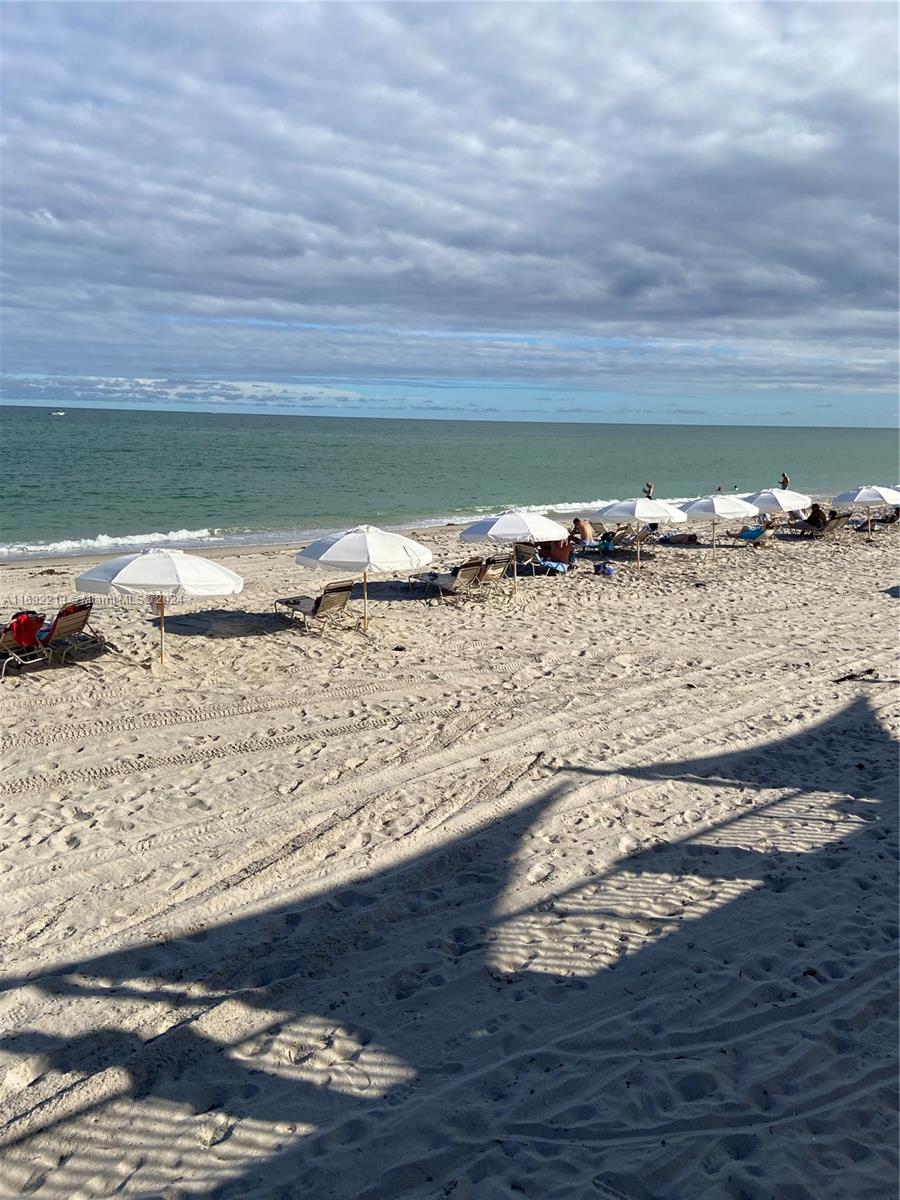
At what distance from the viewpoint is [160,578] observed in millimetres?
9406

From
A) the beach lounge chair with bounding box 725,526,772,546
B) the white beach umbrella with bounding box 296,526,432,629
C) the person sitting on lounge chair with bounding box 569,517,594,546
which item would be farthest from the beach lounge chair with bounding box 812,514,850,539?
the white beach umbrella with bounding box 296,526,432,629

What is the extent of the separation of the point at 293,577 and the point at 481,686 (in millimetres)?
7321

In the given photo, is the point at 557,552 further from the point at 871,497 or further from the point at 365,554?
the point at 871,497

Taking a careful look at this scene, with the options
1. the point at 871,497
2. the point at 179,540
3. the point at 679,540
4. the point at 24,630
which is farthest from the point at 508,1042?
the point at 871,497

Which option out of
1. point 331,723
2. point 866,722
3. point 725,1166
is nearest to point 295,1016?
point 725,1166

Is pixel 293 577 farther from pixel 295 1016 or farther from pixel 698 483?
pixel 698 483

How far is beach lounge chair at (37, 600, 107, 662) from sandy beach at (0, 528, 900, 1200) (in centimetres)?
27

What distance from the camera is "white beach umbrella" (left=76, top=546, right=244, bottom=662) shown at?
9352 mm

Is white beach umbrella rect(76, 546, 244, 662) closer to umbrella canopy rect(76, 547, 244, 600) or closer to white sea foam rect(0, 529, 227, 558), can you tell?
umbrella canopy rect(76, 547, 244, 600)

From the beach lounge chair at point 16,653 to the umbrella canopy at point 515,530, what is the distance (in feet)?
19.7

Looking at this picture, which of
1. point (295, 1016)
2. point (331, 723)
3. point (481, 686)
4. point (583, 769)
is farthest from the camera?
point (481, 686)

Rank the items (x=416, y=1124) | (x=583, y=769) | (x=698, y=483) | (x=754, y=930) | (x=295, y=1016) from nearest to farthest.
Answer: (x=416, y=1124) < (x=295, y=1016) < (x=754, y=930) < (x=583, y=769) < (x=698, y=483)

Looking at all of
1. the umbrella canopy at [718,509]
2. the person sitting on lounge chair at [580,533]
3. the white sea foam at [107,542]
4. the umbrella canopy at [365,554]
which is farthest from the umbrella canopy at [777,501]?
the white sea foam at [107,542]

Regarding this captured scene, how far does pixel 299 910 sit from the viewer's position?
5.18 metres
